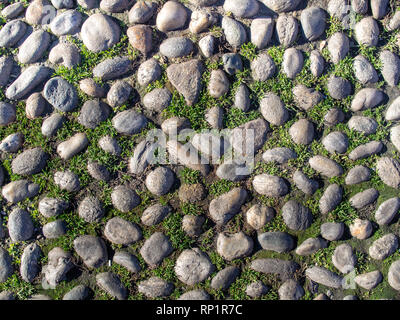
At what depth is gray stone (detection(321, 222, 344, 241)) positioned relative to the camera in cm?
234

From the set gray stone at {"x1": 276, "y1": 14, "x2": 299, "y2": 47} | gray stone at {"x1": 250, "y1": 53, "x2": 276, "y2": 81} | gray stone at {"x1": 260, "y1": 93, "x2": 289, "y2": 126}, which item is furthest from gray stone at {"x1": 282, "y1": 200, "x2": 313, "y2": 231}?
gray stone at {"x1": 276, "y1": 14, "x2": 299, "y2": 47}

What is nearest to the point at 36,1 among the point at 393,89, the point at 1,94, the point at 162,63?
the point at 1,94

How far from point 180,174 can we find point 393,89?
168 centimetres

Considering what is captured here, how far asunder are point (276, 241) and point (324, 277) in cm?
42

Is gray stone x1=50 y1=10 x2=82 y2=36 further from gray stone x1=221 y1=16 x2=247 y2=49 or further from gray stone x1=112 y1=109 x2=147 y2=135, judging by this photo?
gray stone x1=221 y1=16 x2=247 y2=49

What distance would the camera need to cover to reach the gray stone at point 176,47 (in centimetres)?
241

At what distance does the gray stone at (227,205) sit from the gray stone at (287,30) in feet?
3.70

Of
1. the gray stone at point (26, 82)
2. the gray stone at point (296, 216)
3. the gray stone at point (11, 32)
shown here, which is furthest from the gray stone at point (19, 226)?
the gray stone at point (296, 216)

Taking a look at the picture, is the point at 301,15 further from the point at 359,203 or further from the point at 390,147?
the point at 359,203

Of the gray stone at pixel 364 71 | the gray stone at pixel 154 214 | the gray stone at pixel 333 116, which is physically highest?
the gray stone at pixel 364 71

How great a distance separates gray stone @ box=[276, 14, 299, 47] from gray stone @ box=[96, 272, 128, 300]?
2.08 meters

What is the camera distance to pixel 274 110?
2.38 meters

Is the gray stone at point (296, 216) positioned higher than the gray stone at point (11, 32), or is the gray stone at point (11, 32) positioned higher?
the gray stone at point (11, 32)

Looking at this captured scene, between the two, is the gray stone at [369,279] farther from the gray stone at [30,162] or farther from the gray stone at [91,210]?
the gray stone at [30,162]
